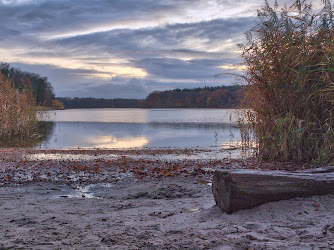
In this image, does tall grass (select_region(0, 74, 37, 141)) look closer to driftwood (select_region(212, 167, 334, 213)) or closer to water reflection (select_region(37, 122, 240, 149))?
water reflection (select_region(37, 122, 240, 149))

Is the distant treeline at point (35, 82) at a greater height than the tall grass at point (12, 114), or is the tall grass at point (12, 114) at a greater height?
the distant treeline at point (35, 82)

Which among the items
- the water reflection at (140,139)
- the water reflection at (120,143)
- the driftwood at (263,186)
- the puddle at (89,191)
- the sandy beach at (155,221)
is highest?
the driftwood at (263,186)

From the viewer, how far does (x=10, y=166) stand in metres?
9.11

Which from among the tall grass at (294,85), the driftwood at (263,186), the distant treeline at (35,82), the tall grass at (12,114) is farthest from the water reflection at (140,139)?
the distant treeline at (35,82)

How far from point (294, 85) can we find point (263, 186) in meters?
5.26

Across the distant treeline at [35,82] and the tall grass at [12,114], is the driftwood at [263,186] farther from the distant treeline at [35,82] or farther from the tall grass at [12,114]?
the distant treeline at [35,82]

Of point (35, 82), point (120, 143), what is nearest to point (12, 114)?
point (120, 143)

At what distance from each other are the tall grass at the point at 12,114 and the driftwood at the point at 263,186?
16800 mm

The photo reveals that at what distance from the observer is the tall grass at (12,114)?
695 inches

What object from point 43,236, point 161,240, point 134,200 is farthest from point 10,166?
point 161,240

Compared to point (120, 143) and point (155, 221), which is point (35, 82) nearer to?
point (120, 143)

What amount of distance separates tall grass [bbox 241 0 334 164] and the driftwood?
12.8 ft

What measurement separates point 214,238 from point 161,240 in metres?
0.49

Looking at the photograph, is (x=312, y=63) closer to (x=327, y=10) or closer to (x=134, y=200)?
(x=327, y=10)
